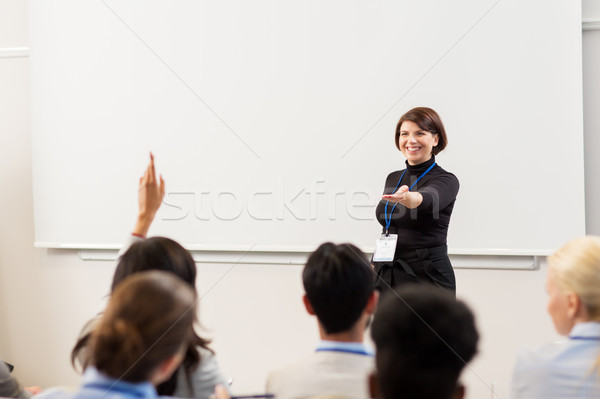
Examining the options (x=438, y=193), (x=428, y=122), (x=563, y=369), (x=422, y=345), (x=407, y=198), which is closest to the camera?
(x=422, y=345)

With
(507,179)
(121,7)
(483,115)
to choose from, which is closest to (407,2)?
(483,115)

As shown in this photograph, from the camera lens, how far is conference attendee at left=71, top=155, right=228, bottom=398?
1412 millimetres

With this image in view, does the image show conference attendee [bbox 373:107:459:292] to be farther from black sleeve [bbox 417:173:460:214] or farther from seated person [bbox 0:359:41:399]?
seated person [bbox 0:359:41:399]

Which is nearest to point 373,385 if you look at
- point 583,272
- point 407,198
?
point 583,272

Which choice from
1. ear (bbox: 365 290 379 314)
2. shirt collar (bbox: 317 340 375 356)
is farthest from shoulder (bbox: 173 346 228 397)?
ear (bbox: 365 290 379 314)

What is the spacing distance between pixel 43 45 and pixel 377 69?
186 cm

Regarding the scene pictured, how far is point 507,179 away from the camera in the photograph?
9.62 feet

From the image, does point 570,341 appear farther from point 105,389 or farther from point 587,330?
point 105,389

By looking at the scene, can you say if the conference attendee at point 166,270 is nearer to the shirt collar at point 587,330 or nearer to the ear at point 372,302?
the ear at point 372,302

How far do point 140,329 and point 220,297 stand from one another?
2.27m

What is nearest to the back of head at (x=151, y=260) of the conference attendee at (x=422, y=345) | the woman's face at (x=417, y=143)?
the conference attendee at (x=422, y=345)

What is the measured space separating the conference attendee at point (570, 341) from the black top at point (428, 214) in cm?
90

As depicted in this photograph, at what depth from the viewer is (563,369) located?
1.21 m

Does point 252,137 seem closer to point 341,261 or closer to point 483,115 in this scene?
point 483,115
